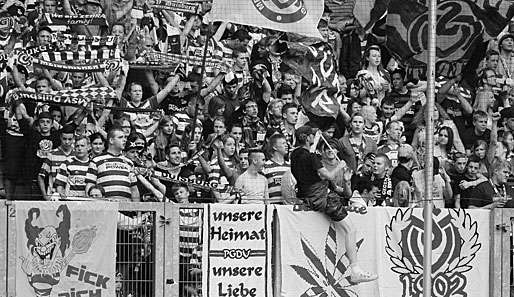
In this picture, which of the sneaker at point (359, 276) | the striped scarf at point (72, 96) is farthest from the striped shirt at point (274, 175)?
the striped scarf at point (72, 96)

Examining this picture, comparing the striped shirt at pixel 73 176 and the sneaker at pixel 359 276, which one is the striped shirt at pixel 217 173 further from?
the sneaker at pixel 359 276

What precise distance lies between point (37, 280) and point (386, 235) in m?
3.85

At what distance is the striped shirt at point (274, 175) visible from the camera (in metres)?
16.4

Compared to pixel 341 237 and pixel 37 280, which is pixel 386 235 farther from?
pixel 37 280

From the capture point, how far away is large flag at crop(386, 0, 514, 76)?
1928cm

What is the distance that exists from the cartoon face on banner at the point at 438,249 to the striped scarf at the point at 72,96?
3.57 metres

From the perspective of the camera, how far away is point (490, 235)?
→ 16406 mm

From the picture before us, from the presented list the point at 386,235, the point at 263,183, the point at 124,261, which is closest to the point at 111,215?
the point at 124,261

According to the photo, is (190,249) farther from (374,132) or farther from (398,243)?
(374,132)

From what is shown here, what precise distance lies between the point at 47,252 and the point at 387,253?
12.3ft

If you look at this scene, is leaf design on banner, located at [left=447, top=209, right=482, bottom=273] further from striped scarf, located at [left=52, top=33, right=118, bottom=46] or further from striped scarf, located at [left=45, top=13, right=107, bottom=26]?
striped scarf, located at [left=45, top=13, right=107, bottom=26]

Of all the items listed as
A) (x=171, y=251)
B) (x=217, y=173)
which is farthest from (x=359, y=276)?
(x=217, y=173)

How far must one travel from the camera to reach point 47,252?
14859 mm

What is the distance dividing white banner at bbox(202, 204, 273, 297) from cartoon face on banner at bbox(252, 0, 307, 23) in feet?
7.70
